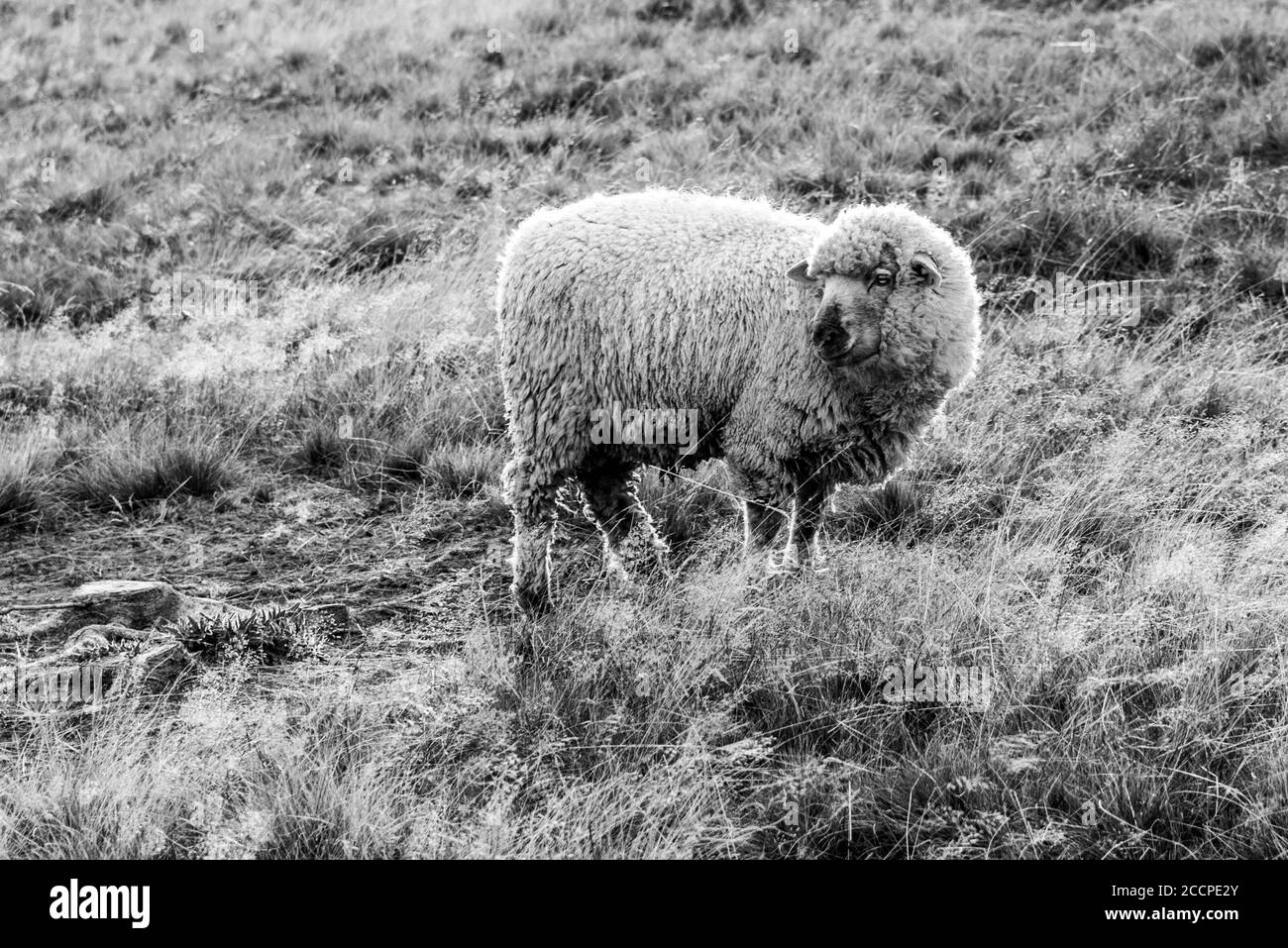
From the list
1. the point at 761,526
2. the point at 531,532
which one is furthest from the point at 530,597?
the point at 761,526

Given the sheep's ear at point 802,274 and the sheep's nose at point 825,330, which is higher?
the sheep's ear at point 802,274

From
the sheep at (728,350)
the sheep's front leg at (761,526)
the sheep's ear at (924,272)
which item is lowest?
the sheep's front leg at (761,526)

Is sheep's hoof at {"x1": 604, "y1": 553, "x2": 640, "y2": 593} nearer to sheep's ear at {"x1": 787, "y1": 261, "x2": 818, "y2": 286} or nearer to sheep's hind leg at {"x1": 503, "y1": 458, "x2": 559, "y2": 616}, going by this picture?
sheep's hind leg at {"x1": 503, "y1": 458, "x2": 559, "y2": 616}

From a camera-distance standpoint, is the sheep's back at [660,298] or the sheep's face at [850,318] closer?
the sheep's face at [850,318]

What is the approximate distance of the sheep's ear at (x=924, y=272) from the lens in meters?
3.87

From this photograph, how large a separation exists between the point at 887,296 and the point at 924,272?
159 millimetres

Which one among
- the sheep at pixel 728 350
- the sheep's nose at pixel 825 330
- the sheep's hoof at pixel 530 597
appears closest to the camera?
the sheep's nose at pixel 825 330

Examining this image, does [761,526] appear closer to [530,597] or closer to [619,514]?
[619,514]

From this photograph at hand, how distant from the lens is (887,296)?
392cm

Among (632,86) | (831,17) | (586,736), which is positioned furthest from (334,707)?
(831,17)

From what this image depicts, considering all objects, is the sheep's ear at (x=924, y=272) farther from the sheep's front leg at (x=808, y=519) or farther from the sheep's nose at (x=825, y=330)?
the sheep's front leg at (x=808, y=519)

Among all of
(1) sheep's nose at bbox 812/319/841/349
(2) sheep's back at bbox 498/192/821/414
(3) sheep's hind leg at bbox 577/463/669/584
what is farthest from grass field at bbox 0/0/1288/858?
(1) sheep's nose at bbox 812/319/841/349

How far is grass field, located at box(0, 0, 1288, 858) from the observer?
313 cm

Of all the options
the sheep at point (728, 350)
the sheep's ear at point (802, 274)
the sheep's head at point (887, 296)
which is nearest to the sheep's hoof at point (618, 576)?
the sheep at point (728, 350)
